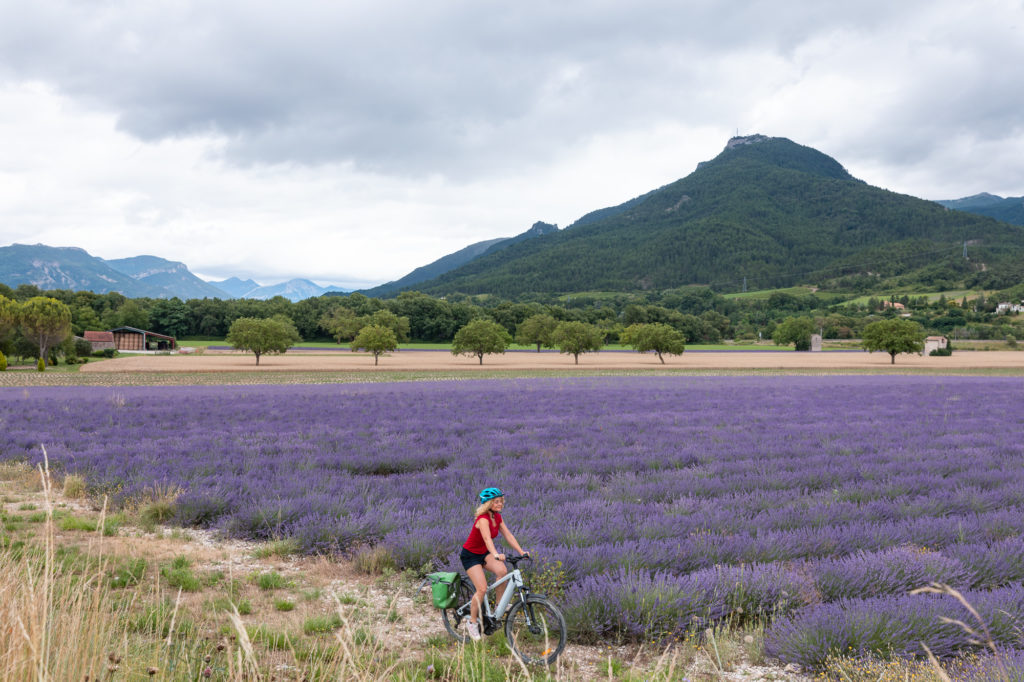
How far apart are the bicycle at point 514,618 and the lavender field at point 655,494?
31 centimetres

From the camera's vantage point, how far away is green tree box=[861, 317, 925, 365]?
7225 centimetres

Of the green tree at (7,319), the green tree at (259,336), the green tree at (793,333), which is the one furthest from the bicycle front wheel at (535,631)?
the green tree at (793,333)

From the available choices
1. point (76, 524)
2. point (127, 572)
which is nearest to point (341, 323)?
point (76, 524)

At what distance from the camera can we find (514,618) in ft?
16.9

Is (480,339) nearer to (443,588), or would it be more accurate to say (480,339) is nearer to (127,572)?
(127,572)

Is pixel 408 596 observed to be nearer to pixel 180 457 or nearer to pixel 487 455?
pixel 487 455

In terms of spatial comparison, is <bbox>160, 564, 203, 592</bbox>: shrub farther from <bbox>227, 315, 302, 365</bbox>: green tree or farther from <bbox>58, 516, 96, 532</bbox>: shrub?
<bbox>227, 315, 302, 365</bbox>: green tree

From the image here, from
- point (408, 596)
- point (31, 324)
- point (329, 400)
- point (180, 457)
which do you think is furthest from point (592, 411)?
point (31, 324)

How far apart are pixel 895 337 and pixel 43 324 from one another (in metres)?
102

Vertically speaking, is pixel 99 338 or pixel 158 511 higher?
pixel 99 338

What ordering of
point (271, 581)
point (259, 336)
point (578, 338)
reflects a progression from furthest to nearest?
1. point (578, 338)
2. point (259, 336)
3. point (271, 581)

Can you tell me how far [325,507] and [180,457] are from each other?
519 centimetres

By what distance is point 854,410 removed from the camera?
19438 mm

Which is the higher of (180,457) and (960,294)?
(960,294)
